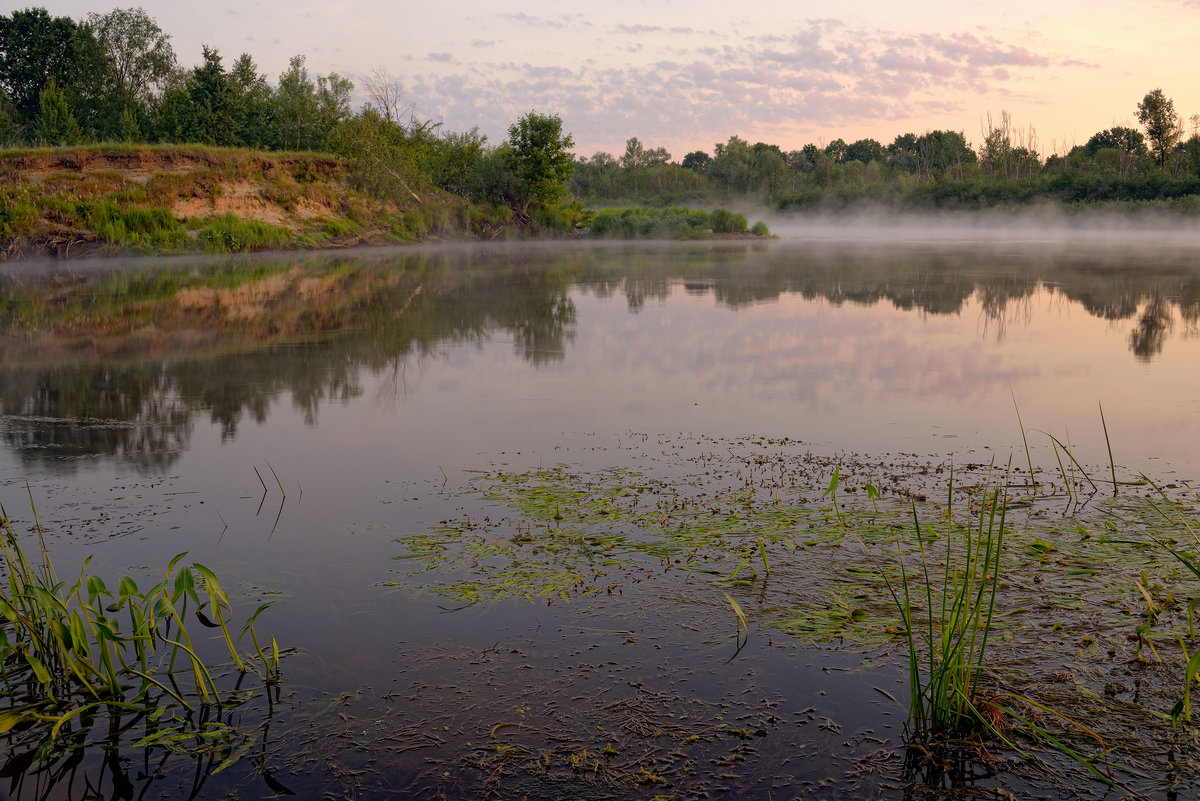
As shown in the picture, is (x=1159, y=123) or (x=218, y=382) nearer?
(x=218, y=382)

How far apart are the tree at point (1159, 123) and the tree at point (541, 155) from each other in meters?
Answer: 46.0

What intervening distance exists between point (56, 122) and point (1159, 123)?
262 feet

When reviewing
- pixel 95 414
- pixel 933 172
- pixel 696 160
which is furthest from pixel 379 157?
pixel 696 160

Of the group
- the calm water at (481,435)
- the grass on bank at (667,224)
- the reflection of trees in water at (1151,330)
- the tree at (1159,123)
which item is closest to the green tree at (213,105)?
the grass on bank at (667,224)

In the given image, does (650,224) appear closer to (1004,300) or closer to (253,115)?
(253,115)

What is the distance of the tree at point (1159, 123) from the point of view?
63.0 metres

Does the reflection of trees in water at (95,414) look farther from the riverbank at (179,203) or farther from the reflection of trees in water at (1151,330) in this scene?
the riverbank at (179,203)

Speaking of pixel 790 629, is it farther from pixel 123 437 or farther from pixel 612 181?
pixel 612 181

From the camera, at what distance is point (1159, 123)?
63.9 m

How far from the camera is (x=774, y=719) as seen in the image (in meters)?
2.98

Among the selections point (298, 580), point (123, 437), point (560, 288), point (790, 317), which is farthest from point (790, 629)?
point (560, 288)

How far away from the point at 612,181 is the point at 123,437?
96.4 metres

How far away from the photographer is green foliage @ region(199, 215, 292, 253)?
109 ft

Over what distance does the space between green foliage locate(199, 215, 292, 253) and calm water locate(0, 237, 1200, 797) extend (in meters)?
16.9
